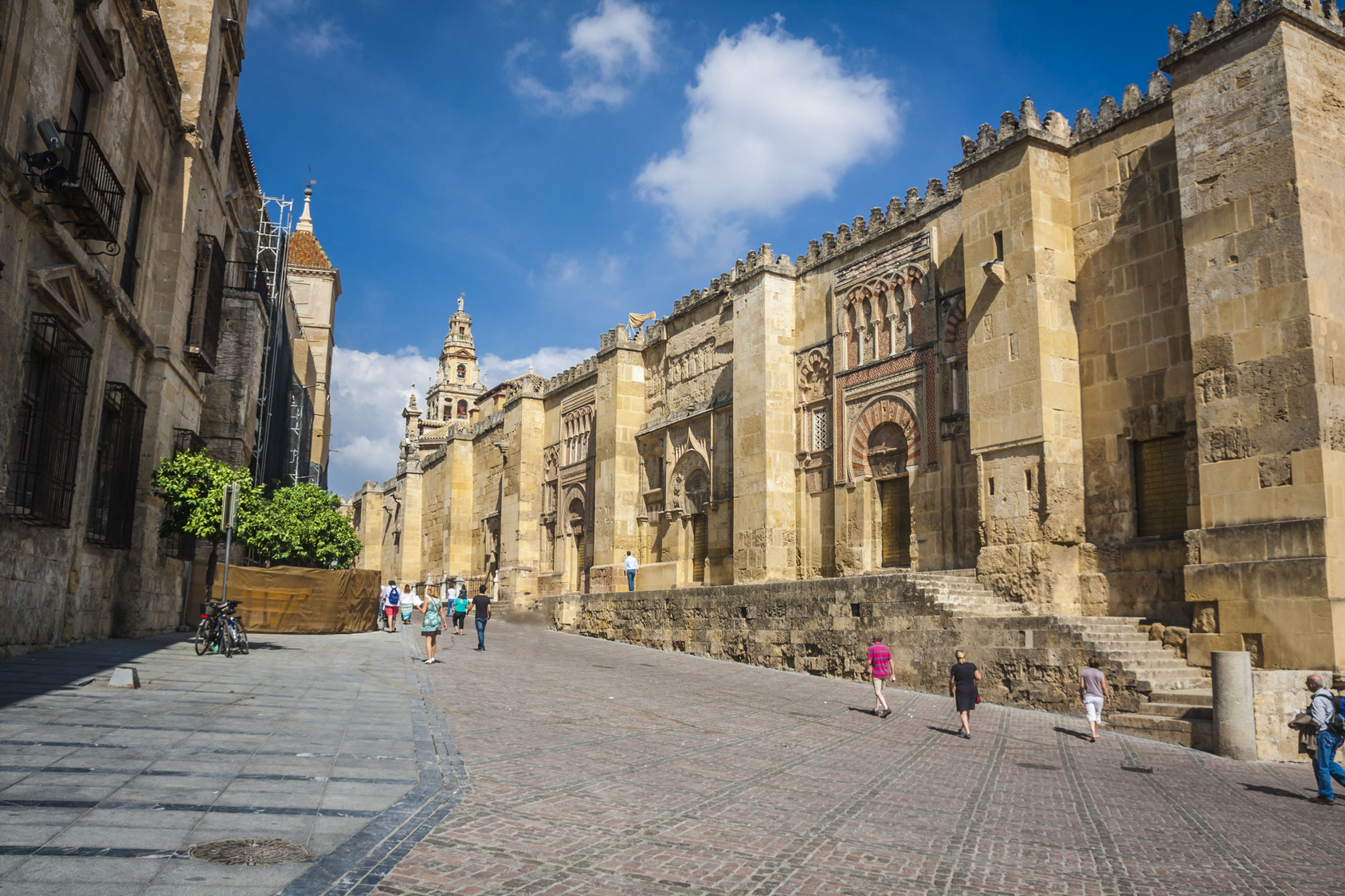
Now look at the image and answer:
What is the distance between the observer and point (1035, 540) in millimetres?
14320

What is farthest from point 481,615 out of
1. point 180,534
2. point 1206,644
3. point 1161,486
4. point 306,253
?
point 306,253

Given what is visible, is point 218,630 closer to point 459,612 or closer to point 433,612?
point 433,612

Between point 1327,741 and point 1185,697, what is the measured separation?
2.73 meters

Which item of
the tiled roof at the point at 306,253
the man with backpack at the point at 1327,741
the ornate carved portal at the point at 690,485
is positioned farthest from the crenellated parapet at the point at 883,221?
the tiled roof at the point at 306,253

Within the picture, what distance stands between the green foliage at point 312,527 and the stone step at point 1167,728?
12703 millimetres

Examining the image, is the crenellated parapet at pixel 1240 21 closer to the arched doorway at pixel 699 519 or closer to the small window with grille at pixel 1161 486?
the small window with grille at pixel 1161 486

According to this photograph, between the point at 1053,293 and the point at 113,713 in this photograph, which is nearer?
the point at 113,713

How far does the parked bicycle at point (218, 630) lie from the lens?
13352mm

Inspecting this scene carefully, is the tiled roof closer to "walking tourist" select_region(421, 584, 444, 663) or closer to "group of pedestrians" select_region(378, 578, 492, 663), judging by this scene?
"group of pedestrians" select_region(378, 578, 492, 663)

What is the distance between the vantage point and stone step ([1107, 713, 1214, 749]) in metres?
10.3

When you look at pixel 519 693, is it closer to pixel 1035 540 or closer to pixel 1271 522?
pixel 1035 540

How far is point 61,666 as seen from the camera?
31.4ft

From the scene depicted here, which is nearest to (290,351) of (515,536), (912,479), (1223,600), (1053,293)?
(515,536)

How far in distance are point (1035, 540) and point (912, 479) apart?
407 centimetres
